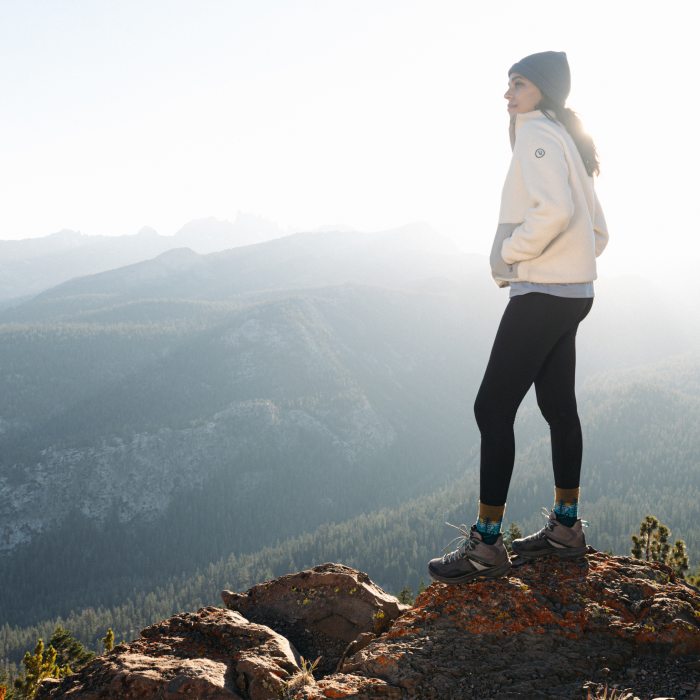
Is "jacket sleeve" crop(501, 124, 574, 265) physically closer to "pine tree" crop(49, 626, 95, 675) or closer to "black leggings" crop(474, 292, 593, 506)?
"black leggings" crop(474, 292, 593, 506)

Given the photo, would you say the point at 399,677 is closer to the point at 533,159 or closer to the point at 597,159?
the point at 533,159

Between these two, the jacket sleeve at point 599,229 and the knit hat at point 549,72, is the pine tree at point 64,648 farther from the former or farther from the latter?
the knit hat at point 549,72

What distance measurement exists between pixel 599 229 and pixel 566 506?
253 cm

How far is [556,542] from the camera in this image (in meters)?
5.29

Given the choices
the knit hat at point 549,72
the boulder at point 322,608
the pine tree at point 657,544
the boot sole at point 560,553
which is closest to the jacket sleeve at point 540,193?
the knit hat at point 549,72

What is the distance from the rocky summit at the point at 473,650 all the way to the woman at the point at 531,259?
45 centimetres

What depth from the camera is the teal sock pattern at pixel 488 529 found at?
15.5 feet

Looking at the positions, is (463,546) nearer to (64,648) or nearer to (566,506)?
(566,506)

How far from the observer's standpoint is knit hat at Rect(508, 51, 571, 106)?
4.68m

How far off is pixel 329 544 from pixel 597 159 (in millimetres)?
164566

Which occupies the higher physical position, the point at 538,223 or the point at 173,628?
the point at 538,223

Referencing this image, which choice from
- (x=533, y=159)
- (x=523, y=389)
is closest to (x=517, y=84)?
(x=533, y=159)

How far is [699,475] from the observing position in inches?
7136

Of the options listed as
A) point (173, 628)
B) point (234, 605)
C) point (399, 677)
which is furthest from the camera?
point (234, 605)
